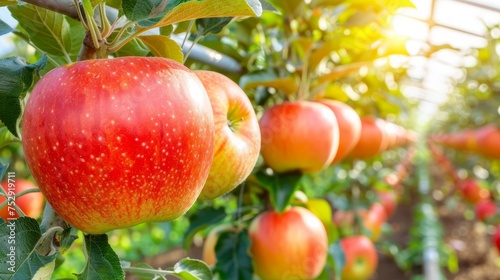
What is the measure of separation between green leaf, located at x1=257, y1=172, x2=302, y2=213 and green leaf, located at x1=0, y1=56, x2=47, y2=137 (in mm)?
677

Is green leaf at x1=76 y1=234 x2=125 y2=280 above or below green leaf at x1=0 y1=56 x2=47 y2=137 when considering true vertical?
below

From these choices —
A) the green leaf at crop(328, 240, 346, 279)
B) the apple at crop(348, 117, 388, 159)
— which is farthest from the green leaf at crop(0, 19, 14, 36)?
the apple at crop(348, 117, 388, 159)

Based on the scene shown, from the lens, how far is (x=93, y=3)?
0.55 m

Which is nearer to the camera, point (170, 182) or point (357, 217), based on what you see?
point (170, 182)

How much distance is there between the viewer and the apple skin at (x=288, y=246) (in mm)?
1208

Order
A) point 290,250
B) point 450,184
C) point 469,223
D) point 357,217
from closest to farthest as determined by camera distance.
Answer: point 290,250, point 357,217, point 469,223, point 450,184

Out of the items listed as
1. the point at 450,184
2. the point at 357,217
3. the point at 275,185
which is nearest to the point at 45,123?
the point at 275,185

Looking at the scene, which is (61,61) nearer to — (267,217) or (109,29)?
(109,29)

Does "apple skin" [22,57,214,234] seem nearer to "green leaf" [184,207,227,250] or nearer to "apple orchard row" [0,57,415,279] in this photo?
"apple orchard row" [0,57,415,279]

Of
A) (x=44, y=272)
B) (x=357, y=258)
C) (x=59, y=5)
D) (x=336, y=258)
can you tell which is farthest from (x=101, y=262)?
(x=357, y=258)

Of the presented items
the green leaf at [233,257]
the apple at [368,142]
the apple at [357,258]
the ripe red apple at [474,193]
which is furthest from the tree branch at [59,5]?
the ripe red apple at [474,193]

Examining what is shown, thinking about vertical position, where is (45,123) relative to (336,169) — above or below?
above

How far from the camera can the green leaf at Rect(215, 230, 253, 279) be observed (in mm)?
1196

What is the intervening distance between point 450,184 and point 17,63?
29.1 ft
